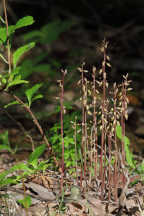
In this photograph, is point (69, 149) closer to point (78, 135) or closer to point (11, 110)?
point (78, 135)

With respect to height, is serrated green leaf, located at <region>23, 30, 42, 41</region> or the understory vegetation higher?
serrated green leaf, located at <region>23, 30, 42, 41</region>

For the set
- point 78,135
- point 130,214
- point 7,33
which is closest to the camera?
point 130,214

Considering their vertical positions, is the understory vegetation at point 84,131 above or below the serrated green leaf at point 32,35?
below

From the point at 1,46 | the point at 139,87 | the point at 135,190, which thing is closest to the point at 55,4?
the point at 139,87

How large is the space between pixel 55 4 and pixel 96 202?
6040 millimetres

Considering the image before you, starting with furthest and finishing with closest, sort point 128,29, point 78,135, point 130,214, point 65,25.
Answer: point 128,29 < point 65,25 < point 78,135 < point 130,214

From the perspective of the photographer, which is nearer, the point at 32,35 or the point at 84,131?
the point at 84,131

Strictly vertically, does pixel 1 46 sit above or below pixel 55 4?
below

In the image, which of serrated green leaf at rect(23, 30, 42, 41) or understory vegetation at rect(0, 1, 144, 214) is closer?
understory vegetation at rect(0, 1, 144, 214)

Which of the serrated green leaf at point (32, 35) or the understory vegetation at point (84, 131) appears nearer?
the understory vegetation at point (84, 131)

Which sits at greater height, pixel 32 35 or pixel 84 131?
pixel 32 35

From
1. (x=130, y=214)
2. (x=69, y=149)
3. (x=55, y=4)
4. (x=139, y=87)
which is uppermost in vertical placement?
(x=55, y=4)

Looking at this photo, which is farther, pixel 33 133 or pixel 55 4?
pixel 55 4

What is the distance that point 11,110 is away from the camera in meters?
3.93
